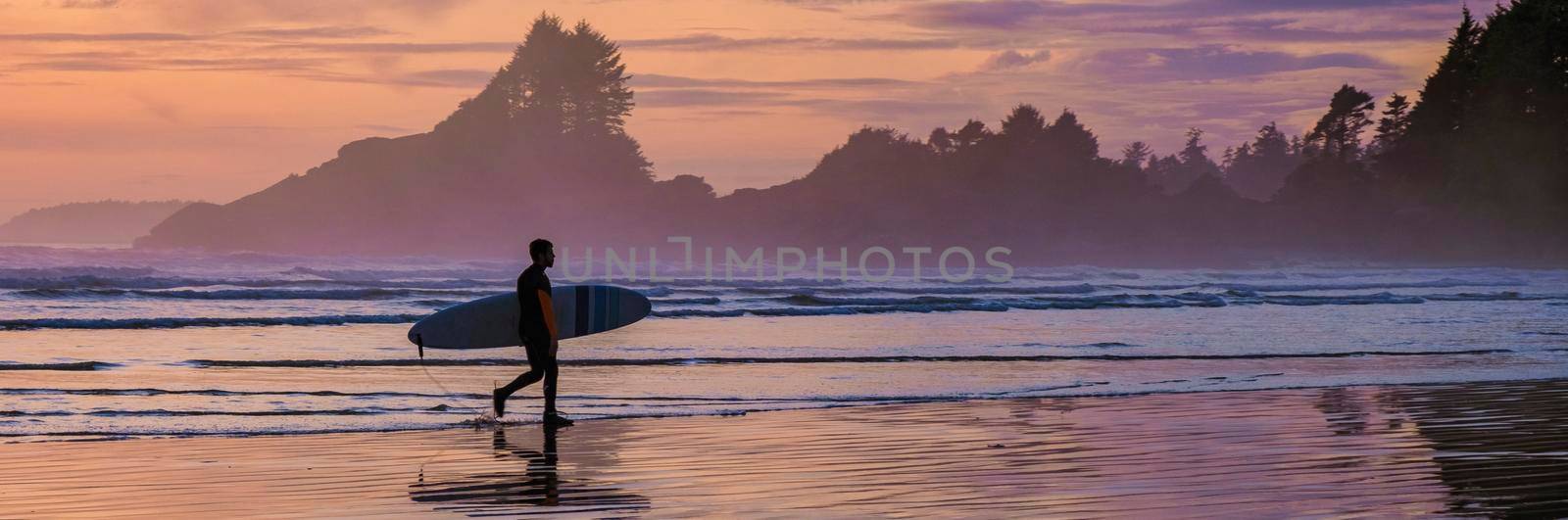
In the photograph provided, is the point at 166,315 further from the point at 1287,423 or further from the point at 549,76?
the point at 549,76

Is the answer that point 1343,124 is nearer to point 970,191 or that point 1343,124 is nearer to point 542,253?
point 970,191

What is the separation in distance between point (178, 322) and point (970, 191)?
3700 inches

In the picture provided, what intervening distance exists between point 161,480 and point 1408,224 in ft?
310

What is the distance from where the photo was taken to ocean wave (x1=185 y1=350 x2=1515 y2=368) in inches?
709

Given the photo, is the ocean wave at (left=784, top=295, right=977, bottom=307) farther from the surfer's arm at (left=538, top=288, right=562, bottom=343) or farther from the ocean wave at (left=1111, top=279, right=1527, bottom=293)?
the surfer's arm at (left=538, top=288, right=562, bottom=343)

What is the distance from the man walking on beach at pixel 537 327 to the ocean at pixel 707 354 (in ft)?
1.37

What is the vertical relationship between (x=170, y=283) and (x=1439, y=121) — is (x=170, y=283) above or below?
below

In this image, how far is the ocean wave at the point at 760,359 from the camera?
59.1 ft

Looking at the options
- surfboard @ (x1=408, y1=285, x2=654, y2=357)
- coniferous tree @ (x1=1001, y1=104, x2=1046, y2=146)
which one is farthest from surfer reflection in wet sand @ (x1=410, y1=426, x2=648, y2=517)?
coniferous tree @ (x1=1001, y1=104, x2=1046, y2=146)

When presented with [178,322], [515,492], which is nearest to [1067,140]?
[178,322]

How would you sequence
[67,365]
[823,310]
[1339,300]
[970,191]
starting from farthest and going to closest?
[970,191], [1339,300], [823,310], [67,365]

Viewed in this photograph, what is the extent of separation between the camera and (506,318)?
15.9 meters

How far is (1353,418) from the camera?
12.2m

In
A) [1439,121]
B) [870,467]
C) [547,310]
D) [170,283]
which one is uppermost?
[1439,121]
